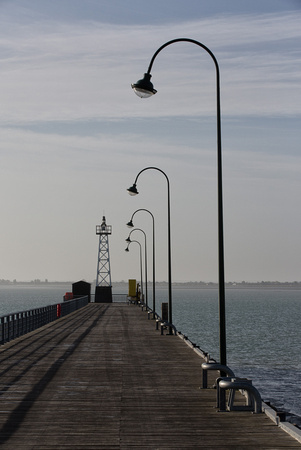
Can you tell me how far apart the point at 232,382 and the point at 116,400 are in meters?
2.72

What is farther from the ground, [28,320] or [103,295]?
[103,295]

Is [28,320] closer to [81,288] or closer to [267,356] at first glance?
[267,356]

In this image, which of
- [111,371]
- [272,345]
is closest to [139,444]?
[111,371]

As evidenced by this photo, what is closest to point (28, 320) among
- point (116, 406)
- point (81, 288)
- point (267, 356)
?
point (116, 406)

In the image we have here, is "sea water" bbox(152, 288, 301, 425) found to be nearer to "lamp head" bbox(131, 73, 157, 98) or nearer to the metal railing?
the metal railing

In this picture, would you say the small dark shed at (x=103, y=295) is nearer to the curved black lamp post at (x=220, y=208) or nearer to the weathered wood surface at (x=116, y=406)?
the weathered wood surface at (x=116, y=406)

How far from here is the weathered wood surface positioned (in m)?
10.0

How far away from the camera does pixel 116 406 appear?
1264 cm

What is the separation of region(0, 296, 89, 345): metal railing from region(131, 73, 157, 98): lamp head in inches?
469

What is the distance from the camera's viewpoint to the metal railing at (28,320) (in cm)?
2564

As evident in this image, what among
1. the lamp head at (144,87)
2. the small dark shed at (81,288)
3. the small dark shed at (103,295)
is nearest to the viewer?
the lamp head at (144,87)

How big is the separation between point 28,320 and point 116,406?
19.2 m

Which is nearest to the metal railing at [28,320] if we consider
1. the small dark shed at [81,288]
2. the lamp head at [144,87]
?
the lamp head at [144,87]

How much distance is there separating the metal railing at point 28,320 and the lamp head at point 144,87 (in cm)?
1192
